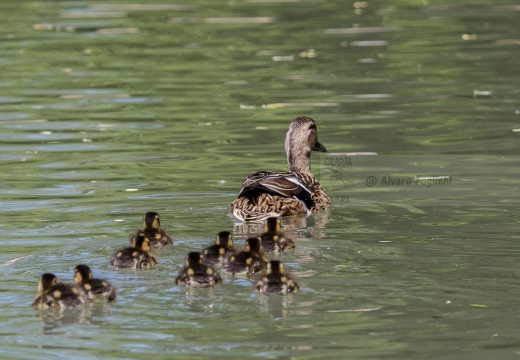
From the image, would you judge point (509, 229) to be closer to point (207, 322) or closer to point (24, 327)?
point (207, 322)

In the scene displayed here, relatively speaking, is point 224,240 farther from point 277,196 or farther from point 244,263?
point 277,196

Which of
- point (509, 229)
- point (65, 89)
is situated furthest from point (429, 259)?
point (65, 89)

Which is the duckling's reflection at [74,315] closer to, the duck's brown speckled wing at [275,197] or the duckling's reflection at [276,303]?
the duckling's reflection at [276,303]

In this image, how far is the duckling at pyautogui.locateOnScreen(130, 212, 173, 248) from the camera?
902cm

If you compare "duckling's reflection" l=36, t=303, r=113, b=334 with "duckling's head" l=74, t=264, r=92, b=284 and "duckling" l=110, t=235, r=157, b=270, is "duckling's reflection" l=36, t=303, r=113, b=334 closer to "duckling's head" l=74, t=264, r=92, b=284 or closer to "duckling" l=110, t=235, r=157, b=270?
"duckling's head" l=74, t=264, r=92, b=284

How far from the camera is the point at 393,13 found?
23812 millimetres

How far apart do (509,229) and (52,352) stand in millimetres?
4221

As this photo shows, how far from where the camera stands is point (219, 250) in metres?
8.63

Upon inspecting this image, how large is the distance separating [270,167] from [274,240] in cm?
353

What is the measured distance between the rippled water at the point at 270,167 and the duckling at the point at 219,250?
22 centimetres

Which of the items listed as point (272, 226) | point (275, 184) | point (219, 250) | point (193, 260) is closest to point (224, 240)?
point (219, 250)

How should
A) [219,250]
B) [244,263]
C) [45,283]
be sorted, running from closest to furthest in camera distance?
[45,283] < [244,263] < [219,250]

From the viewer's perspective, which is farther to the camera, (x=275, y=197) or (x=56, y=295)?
(x=275, y=197)

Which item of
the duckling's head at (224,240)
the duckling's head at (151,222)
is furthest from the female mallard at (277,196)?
the duckling's head at (224,240)
